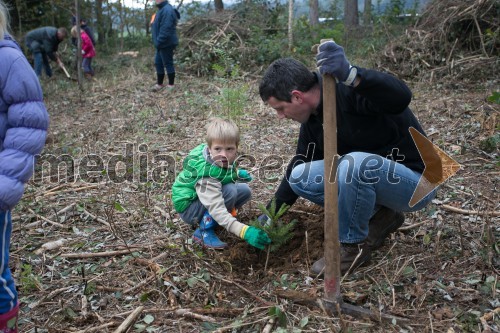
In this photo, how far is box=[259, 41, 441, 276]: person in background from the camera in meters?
2.80

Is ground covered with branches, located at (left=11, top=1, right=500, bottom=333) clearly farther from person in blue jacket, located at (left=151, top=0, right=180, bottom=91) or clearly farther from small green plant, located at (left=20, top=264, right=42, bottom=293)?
person in blue jacket, located at (left=151, top=0, right=180, bottom=91)

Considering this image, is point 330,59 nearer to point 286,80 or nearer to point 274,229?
point 286,80

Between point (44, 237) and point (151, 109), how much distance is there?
181 inches

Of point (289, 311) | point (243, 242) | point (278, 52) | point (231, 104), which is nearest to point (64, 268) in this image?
point (243, 242)

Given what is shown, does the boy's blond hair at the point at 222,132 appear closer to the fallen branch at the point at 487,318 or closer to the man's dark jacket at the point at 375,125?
the man's dark jacket at the point at 375,125

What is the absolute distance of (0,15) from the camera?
218cm

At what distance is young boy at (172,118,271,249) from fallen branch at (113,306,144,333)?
0.79 meters

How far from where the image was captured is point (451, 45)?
8.79m

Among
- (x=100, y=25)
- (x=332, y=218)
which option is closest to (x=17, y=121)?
(x=332, y=218)

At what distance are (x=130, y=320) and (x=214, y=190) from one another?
41.7 inches

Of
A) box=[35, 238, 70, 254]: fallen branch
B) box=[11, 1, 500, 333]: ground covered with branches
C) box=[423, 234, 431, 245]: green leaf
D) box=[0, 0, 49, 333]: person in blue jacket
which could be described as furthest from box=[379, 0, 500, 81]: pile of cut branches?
box=[0, 0, 49, 333]: person in blue jacket

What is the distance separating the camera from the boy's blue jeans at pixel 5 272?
222cm

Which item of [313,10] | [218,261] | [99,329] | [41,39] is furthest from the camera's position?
[313,10]

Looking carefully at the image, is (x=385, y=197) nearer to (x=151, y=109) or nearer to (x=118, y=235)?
(x=118, y=235)
